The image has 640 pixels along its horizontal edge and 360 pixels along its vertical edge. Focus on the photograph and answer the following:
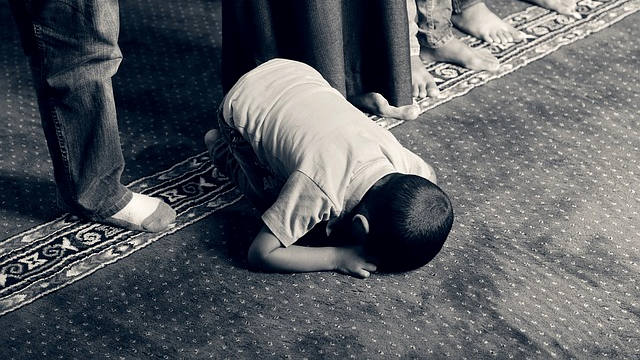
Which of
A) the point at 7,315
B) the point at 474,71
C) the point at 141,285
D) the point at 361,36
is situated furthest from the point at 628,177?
the point at 7,315

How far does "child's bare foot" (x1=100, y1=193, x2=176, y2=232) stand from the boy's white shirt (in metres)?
0.24

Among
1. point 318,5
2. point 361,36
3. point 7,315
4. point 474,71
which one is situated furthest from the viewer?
point 474,71

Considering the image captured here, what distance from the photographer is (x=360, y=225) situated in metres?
1.37

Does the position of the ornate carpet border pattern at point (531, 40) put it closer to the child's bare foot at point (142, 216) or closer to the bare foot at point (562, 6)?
the bare foot at point (562, 6)

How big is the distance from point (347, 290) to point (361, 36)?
2.36ft

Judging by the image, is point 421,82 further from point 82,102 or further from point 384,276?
point 82,102

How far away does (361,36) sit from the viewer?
1.91 meters

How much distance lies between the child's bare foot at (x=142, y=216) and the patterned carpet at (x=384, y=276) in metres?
0.03

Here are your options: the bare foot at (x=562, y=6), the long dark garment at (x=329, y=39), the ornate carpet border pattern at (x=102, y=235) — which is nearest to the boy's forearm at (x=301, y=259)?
the ornate carpet border pattern at (x=102, y=235)

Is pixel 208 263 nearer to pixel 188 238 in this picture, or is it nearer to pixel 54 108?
pixel 188 238

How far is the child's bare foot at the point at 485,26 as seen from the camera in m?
2.29

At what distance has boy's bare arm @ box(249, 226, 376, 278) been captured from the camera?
1.45 m

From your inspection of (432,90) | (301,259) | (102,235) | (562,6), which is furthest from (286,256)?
(562,6)

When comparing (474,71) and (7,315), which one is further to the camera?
(474,71)
